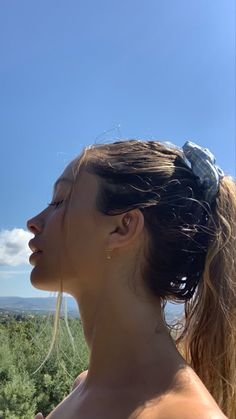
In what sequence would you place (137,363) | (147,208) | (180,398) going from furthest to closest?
(147,208), (137,363), (180,398)

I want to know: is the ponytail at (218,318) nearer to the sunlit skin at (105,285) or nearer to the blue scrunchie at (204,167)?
the blue scrunchie at (204,167)

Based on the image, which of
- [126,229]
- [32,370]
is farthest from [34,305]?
[32,370]

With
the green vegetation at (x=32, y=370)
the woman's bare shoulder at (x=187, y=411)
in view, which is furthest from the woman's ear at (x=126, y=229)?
the green vegetation at (x=32, y=370)

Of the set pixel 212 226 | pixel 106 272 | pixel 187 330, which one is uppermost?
pixel 212 226

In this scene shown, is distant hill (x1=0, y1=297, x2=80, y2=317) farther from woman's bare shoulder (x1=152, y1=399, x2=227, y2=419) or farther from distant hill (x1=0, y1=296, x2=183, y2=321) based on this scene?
woman's bare shoulder (x1=152, y1=399, x2=227, y2=419)

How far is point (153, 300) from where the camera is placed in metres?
1.05

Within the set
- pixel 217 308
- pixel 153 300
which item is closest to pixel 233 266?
pixel 217 308

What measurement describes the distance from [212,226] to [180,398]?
1.34ft

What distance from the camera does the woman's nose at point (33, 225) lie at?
1.10 metres

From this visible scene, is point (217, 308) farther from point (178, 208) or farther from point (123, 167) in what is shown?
point (123, 167)

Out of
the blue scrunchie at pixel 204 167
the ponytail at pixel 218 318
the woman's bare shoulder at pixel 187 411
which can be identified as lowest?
the woman's bare shoulder at pixel 187 411

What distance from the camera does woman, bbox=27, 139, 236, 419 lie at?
100cm

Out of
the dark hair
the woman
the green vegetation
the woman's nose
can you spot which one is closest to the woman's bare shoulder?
the woman

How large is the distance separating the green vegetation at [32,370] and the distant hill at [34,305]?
3.85ft
